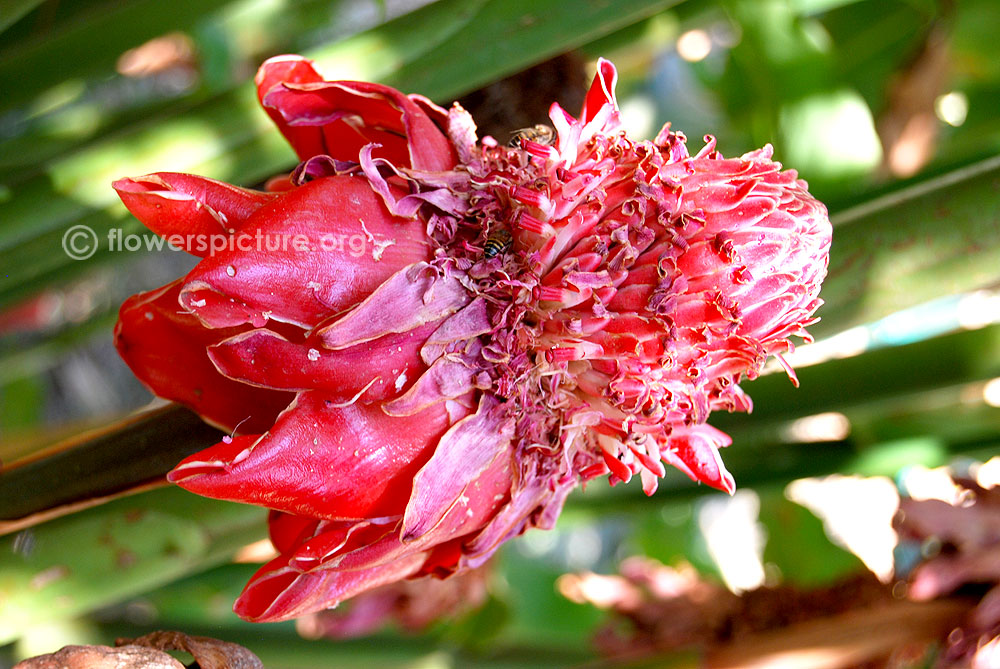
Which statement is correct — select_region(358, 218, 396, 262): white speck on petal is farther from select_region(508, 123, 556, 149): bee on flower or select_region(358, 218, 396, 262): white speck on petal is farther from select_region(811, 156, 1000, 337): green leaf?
select_region(811, 156, 1000, 337): green leaf

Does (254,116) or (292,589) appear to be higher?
(254,116)

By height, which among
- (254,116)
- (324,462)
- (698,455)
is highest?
(254,116)

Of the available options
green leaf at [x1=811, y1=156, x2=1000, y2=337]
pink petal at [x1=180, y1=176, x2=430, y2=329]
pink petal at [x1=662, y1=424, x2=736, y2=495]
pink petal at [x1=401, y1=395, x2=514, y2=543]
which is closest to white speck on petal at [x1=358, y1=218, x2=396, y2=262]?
pink petal at [x1=180, y1=176, x2=430, y2=329]

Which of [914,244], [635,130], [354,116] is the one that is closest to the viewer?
[354,116]

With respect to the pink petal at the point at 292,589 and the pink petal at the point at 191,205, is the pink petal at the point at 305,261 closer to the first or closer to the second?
the pink petal at the point at 191,205

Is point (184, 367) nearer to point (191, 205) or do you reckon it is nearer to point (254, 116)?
point (191, 205)

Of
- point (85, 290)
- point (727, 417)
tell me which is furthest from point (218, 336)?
point (85, 290)

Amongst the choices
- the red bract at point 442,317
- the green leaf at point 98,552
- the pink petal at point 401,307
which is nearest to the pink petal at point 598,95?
the red bract at point 442,317

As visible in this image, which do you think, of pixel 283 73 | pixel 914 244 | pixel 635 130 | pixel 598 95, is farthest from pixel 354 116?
pixel 635 130

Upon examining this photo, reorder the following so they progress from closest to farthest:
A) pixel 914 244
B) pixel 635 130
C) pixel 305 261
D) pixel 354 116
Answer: pixel 305 261, pixel 354 116, pixel 914 244, pixel 635 130
